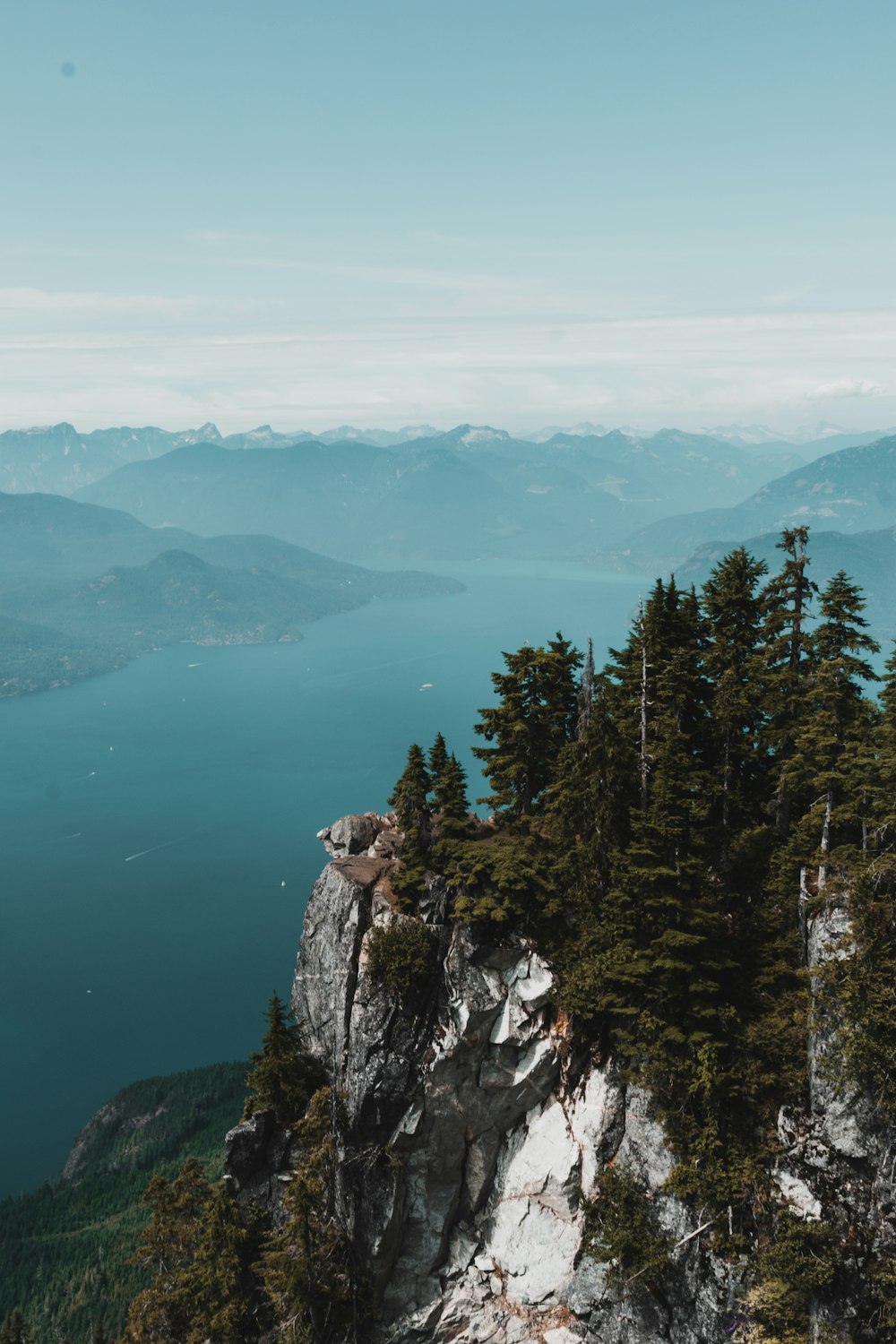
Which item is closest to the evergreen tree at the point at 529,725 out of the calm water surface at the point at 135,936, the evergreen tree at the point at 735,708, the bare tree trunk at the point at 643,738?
the bare tree trunk at the point at 643,738

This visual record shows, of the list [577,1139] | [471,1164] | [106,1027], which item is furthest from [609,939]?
[106,1027]

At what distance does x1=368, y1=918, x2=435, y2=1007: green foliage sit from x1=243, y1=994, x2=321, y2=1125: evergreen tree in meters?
5.63

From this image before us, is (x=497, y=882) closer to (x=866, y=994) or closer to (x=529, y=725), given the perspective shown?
(x=529, y=725)

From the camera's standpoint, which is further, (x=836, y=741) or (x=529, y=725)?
(x=529, y=725)

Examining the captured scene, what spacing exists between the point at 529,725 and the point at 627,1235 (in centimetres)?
1962

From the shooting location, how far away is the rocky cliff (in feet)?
103

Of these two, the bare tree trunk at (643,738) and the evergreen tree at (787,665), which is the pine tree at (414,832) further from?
the evergreen tree at (787,665)

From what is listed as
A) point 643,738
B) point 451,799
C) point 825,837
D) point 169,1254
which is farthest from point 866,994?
point 169,1254

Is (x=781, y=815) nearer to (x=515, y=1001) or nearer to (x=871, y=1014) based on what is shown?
(x=871, y=1014)

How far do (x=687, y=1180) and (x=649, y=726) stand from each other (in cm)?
1607

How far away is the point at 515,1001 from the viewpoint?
115ft

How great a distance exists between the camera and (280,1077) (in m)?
38.0

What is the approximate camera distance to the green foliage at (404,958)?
35500 mm

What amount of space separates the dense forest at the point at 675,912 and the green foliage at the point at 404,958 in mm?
116
